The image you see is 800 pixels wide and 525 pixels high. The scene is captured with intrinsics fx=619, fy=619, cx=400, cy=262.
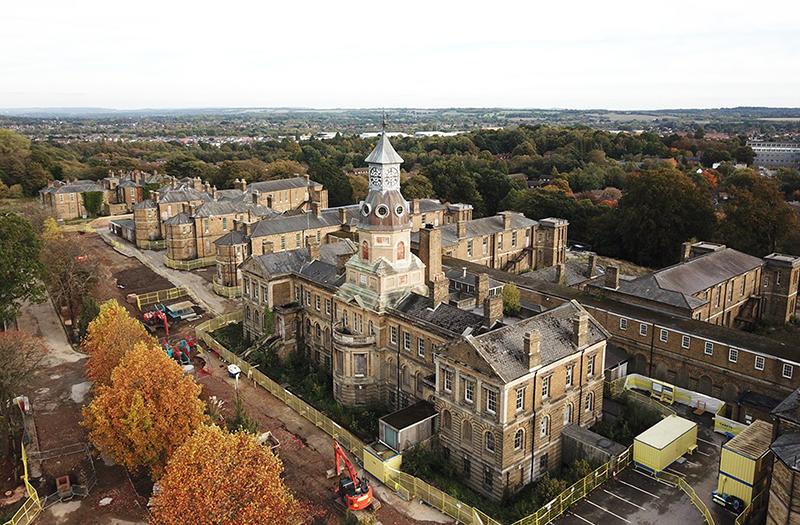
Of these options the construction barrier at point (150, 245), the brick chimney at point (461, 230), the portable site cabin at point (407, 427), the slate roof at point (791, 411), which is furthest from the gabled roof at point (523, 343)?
the construction barrier at point (150, 245)

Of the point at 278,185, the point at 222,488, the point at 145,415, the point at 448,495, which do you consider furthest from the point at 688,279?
the point at 278,185

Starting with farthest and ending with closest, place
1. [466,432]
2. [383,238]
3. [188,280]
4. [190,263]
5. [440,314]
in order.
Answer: [190,263], [188,280], [383,238], [440,314], [466,432]

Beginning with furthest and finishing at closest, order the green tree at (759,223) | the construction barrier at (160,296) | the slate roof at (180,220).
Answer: the slate roof at (180,220) < the green tree at (759,223) < the construction barrier at (160,296)

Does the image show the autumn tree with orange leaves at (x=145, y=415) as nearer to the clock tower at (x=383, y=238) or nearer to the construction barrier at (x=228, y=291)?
the clock tower at (x=383, y=238)

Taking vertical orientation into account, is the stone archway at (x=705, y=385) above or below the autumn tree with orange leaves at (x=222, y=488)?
below

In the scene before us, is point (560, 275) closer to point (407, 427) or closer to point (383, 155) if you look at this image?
point (383, 155)

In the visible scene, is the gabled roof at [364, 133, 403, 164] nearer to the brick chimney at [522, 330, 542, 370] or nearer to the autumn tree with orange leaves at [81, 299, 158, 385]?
the brick chimney at [522, 330, 542, 370]

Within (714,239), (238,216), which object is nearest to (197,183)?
(238,216)

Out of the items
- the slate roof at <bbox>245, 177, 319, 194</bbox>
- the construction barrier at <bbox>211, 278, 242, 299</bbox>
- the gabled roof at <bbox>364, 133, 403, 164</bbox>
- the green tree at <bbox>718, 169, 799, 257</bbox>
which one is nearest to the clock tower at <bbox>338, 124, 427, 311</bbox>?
the gabled roof at <bbox>364, 133, 403, 164</bbox>
